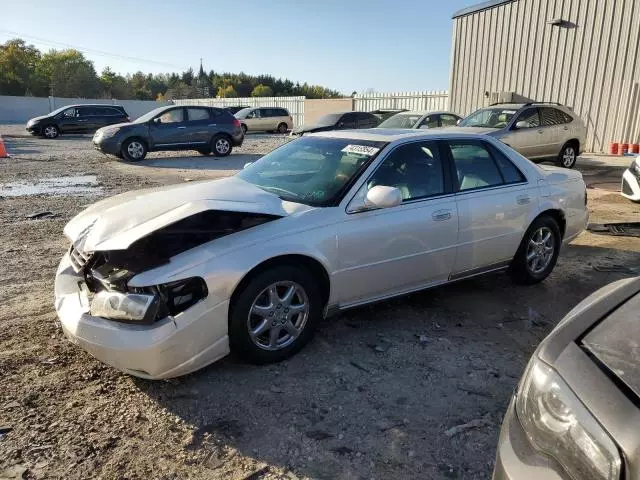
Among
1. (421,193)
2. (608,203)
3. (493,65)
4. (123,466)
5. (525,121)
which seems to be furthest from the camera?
(493,65)

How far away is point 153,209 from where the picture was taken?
3.53m

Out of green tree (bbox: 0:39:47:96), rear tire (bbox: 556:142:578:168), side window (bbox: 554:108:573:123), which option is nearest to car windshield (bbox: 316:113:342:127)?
side window (bbox: 554:108:573:123)

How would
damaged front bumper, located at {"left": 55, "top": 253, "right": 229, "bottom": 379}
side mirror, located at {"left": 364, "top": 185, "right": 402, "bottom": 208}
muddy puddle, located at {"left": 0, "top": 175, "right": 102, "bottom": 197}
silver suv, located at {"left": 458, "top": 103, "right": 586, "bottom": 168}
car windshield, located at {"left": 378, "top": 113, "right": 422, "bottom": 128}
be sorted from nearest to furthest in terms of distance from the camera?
1. damaged front bumper, located at {"left": 55, "top": 253, "right": 229, "bottom": 379}
2. side mirror, located at {"left": 364, "top": 185, "right": 402, "bottom": 208}
3. muddy puddle, located at {"left": 0, "top": 175, "right": 102, "bottom": 197}
4. silver suv, located at {"left": 458, "top": 103, "right": 586, "bottom": 168}
5. car windshield, located at {"left": 378, "top": 113, "right": 422, "bottom": 128}

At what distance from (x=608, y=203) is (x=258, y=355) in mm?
8297

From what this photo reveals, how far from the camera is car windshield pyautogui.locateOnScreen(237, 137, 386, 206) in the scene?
3854 mm

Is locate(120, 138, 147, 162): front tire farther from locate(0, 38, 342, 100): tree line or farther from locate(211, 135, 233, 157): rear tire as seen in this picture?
locate(0, 38, 342, 100): tree line

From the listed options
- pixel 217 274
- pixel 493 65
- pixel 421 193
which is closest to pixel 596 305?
pixel 217 274

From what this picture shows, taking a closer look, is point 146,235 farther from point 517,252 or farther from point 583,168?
point 583,168

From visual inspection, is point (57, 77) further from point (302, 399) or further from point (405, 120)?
point (302, 399)

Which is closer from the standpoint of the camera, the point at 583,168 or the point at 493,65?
the point at 583,168

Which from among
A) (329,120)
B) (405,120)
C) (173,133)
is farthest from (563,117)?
(173,133)

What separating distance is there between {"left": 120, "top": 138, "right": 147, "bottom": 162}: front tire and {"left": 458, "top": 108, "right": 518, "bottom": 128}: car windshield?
9048mm

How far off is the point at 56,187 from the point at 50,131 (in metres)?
15.6

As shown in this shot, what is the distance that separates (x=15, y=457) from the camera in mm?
2584
